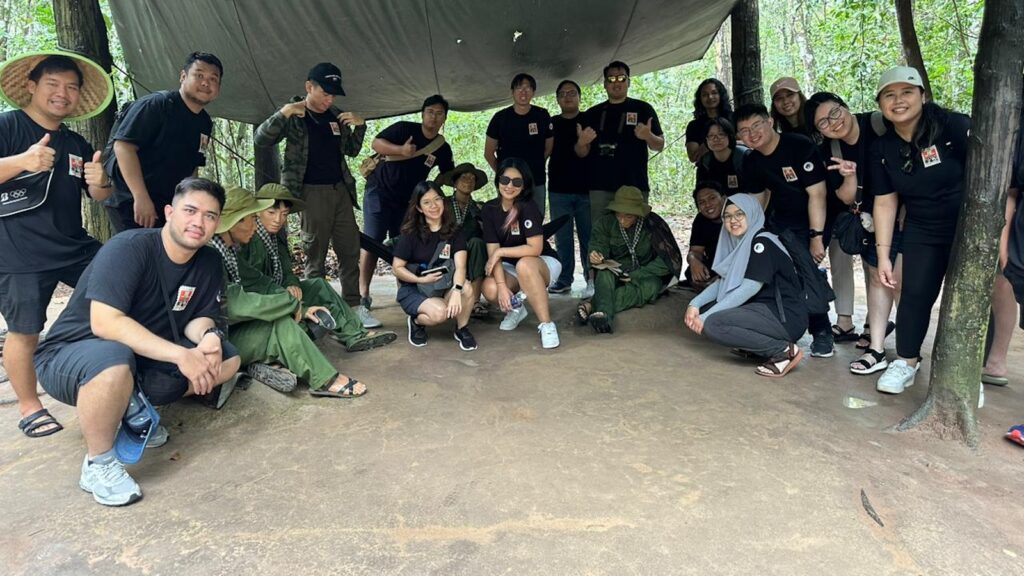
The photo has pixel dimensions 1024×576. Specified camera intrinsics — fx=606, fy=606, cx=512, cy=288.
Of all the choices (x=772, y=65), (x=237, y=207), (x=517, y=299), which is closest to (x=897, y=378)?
(x=517, y=299)

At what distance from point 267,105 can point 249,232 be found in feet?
8.53

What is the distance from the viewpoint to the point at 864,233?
3293 millimetres

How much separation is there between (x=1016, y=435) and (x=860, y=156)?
5.12ft

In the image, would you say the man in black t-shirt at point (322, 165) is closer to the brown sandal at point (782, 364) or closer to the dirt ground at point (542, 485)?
the dirt ground at point (542, 485)

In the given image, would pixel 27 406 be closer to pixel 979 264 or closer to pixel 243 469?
pixel 243 469

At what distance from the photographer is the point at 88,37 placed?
3574 millimetres

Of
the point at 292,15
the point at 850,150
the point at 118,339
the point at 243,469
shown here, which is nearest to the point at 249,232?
the point at 118,339

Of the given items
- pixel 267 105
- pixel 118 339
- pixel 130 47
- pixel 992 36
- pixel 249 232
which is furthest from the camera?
pixel 267 105

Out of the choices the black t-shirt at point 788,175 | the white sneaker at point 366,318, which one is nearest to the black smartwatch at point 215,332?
the white sneaker at point 366,318

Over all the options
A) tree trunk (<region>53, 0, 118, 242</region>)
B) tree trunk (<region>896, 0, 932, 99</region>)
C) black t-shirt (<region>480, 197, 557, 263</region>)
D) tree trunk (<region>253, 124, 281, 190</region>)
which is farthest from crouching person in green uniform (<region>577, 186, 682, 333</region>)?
tree trunk (<region>53, 0, 118, 242</region>)

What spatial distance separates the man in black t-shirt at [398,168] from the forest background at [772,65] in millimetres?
836

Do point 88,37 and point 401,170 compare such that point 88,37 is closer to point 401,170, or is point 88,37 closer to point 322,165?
point 322,165

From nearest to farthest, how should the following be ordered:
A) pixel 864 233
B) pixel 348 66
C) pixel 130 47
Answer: pixel 864 233
pixel 130 47
pixel 348 66

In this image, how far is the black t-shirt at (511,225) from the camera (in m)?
4.07
